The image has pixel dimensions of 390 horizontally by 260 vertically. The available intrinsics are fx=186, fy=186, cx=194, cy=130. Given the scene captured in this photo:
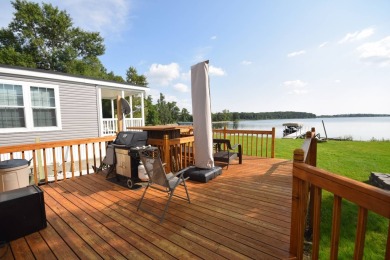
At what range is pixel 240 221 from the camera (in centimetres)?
253

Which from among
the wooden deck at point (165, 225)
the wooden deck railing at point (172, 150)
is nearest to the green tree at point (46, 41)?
the wooden deck railing at point (172, 150)

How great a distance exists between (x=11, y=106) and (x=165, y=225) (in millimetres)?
7584

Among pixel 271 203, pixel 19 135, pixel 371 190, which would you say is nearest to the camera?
pixel 371 190

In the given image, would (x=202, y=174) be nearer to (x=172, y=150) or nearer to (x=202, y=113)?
(x=172, y=150)

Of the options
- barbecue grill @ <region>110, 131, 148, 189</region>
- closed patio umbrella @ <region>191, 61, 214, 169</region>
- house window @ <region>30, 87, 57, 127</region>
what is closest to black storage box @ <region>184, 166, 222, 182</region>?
closed patio umbrella @ <region>191, 61, 214, 169</region>

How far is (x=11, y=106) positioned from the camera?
21.5ft

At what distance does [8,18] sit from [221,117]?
41.4 m

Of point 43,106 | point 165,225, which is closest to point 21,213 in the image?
point 165,225

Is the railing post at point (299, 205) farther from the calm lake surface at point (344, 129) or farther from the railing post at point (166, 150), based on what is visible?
the calm lake surface at point (344, 129)

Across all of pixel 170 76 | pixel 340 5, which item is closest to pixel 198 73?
pixel 340 5

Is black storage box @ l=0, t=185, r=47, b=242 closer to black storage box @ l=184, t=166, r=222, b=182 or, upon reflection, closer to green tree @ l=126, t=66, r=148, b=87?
black storage box @ l=184, t=166, r=222, b=182

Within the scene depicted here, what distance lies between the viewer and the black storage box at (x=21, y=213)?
84.4 inches

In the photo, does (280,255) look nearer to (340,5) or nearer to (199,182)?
(199,182)

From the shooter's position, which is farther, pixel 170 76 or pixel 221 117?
A: pixel 221 117
